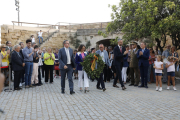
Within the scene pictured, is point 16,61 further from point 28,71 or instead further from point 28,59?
point 28,71

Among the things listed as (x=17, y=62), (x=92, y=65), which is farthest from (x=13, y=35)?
(x=92, y=65)

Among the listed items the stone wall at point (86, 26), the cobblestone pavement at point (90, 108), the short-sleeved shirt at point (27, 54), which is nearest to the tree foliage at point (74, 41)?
the stone wall at point (86, 26)

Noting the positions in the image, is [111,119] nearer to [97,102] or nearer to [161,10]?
[97,102]

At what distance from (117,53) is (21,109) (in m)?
5.02

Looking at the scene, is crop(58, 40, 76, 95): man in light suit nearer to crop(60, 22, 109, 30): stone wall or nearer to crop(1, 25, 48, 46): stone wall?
crop(60, 22, 109, 30): stone wall

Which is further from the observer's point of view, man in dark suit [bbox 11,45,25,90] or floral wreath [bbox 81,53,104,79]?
man in dark suit [bbox 11,45,25,90]

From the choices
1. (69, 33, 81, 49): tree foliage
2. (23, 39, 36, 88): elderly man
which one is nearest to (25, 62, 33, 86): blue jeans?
(23, 39, 36, 88): elderly man

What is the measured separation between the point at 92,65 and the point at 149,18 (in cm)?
449

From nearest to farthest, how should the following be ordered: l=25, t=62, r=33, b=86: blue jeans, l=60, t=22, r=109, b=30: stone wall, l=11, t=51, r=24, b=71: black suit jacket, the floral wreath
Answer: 1. the floral wreath
2. l=11, t=51, r=24, b=71: black suit jacket
3. l=25, t=62, r=33, b=86: blue jeans
4. l=60, t=22, r=109, b=30: stone wall

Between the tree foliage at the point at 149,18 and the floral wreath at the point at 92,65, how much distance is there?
3888 mm

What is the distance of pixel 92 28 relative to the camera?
2397cm

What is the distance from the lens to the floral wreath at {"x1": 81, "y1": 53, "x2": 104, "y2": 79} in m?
8.10

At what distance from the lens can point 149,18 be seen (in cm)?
1038

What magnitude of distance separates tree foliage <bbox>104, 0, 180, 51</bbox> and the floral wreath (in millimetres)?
3888
